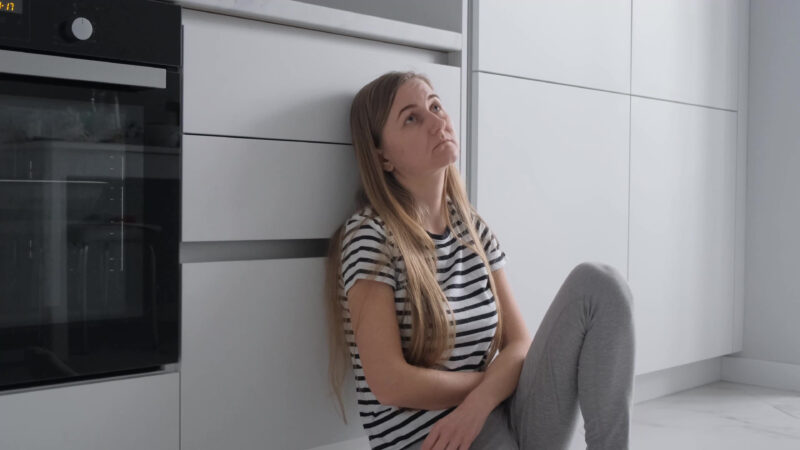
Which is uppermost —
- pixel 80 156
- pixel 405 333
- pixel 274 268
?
pixel 80 156

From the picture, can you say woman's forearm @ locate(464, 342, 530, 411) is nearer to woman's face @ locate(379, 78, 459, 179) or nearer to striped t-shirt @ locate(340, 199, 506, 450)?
striped t-shirt @ locate(340, 199, 506, 450)

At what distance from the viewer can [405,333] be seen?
5.23ft

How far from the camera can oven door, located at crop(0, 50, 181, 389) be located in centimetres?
133

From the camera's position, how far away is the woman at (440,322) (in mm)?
1514

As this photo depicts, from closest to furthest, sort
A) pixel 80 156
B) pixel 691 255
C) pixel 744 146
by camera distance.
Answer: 1. pixel 80 156
2. pixel 691 255
3. pixel 744 146

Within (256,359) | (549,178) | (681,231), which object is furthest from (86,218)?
(681,231)

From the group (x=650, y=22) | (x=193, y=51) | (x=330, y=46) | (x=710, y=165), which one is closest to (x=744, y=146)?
(x=710, y=165)

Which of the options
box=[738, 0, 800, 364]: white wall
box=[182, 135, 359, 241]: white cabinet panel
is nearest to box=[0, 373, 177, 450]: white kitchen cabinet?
box=[182, 135, 359, 241]: white cabinet panel

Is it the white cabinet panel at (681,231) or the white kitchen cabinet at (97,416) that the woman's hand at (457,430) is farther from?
the white cabinet panel at (681,231)

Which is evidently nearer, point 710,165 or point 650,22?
point 650,22

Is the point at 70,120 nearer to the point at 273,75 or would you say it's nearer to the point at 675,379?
the point at 273,75

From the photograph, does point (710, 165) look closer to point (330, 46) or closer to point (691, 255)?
point (691, 255)

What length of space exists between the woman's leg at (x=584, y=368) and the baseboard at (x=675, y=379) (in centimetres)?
108

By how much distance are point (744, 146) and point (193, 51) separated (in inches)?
81.6
